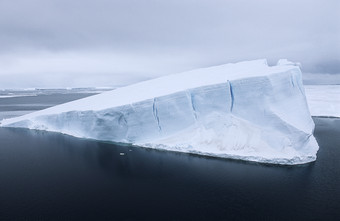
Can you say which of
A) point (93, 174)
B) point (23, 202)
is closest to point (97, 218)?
point (23, 202)

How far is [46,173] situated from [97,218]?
17.1 feet

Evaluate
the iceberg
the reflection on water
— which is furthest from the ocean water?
the iceberg

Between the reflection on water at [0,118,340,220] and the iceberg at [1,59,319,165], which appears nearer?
the reflection on water at [0,118,340,220]

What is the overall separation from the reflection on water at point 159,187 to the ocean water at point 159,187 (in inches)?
1.3

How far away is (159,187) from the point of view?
34.6 feet

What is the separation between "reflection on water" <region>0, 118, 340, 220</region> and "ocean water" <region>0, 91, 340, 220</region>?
0.03m

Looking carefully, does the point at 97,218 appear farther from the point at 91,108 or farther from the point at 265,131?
the point at 91,108

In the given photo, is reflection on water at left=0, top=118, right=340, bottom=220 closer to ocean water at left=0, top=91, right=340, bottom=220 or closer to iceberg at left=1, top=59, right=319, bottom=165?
ocean water at left=0, top=91, right=340, bottom=220

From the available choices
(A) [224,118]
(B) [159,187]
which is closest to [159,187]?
(B) [159,187]

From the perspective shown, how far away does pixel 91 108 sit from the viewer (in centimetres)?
1847

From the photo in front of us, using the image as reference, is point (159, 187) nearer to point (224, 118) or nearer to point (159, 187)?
point (159, 187)

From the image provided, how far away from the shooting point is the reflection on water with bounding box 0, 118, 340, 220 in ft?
28.3

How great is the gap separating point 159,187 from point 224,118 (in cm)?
Answer: 663

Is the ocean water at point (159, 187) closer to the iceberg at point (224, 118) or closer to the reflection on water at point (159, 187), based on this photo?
the reflection on water at point (159, 187)
